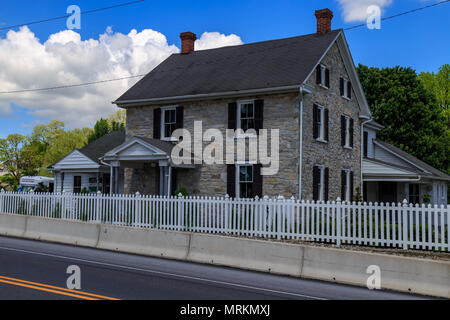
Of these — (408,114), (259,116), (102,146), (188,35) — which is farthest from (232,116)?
(408,114)

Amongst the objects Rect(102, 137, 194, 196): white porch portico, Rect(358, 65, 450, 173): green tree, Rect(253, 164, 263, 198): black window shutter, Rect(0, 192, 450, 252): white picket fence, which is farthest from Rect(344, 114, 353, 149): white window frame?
Rect(358, 65, 450, 173): green tree

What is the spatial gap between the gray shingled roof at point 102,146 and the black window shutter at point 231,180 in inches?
386

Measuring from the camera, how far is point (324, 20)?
24.1 metres

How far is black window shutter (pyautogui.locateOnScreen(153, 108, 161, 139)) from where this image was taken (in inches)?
910

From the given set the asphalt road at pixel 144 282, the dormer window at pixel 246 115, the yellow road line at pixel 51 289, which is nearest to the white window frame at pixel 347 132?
the dormer window at pixel 246 115

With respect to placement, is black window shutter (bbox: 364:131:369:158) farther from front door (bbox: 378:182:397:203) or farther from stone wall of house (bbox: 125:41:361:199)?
stone wall of house (bbox: 125:41:361:199)

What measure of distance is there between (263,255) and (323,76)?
1363 cm

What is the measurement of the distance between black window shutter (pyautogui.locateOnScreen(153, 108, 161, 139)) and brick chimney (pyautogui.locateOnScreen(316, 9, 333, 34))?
9.07 metres

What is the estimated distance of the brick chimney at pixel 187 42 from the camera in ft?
90.9

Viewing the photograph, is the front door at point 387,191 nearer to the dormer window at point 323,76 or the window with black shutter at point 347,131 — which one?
the window with black shutter at point 347,131

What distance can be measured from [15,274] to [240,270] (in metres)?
4.75

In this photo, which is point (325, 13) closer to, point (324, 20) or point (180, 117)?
point (324, 20)

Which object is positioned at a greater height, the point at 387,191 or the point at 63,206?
the point at 387,191

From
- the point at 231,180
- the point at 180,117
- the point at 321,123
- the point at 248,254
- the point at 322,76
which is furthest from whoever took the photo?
the point at 180,117
